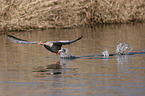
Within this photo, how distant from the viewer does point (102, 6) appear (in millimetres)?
31531

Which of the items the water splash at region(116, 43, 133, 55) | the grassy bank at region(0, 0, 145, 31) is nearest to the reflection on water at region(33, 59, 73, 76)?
the water splash at region(116, 43, 133, 55)

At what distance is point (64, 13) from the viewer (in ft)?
95.9

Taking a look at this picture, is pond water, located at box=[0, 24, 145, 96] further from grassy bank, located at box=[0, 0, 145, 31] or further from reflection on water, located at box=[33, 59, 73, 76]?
grassy bank, located at box=[0, 0, 145, 31]

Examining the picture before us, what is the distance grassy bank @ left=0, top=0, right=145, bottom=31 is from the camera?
2605 centimetres

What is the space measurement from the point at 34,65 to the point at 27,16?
45.4 ft

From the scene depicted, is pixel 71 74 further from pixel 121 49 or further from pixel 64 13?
pixel 64 13

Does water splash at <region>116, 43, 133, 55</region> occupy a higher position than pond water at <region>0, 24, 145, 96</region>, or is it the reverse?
water splash at <region>116, 43, 133, 55</region>

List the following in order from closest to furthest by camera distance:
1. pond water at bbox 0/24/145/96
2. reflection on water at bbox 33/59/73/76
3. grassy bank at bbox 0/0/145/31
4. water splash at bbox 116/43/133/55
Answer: pond water at bbox 0/24/145/96 < reflection on water at bbox 33/59/73/76 < water splash at bbox 116/43/133/55 < grassy bank at bbox 0/0/145/31

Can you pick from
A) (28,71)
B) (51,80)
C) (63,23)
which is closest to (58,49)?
(28,71)

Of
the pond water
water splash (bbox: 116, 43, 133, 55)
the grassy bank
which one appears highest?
the grassy bank

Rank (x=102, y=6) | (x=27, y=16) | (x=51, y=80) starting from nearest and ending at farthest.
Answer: (x=51, y=80) → (x=27, y=16) → (x=102, y=6)

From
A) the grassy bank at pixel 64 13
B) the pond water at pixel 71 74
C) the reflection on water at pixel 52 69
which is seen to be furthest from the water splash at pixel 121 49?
the grassy bank at pixel 64 13

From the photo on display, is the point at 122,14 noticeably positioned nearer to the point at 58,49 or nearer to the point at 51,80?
the point at 58,49

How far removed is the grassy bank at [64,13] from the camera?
26.0 metres
